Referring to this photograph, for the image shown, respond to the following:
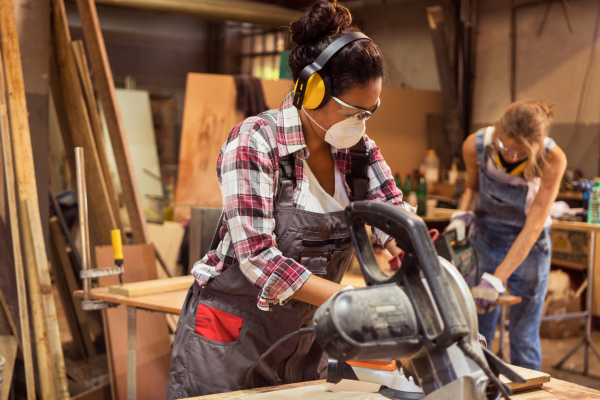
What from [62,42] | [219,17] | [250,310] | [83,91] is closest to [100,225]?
[83,91]

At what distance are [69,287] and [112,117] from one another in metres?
1.15

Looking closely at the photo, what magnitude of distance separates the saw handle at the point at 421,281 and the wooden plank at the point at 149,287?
1591 mm

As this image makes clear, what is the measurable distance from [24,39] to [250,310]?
2.23 m

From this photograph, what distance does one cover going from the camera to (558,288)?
4504mm

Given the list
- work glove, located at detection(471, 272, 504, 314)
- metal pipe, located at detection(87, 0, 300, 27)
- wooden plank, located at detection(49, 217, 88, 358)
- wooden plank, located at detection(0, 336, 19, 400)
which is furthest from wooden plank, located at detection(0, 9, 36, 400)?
metal pipe, located at detection(87, 0, 300, 27)

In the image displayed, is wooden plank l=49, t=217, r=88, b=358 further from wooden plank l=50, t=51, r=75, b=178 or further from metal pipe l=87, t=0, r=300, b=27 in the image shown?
metal pipe l=87, t=0, r=300, b=27

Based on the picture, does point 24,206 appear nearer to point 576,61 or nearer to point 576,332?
point 576,332

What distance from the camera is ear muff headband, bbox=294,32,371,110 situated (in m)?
1.20

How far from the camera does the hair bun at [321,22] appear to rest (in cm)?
123

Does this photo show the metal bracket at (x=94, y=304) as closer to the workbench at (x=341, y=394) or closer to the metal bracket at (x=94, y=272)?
the metal bracket at (x=94, y=272)

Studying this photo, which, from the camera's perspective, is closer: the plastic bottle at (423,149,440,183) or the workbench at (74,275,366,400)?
the workbench at (74,275,366,400)

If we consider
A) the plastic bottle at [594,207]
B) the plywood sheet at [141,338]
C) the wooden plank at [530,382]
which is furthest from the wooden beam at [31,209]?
the plastic bottle at [594,207]

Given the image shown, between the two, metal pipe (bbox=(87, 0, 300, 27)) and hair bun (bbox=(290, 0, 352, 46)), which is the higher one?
metal pipe (bbox=(87, 0, 300, 27))

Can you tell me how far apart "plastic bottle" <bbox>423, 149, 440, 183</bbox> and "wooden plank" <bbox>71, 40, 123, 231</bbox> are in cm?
384
